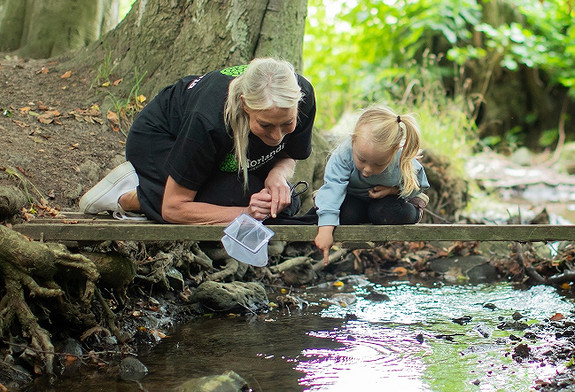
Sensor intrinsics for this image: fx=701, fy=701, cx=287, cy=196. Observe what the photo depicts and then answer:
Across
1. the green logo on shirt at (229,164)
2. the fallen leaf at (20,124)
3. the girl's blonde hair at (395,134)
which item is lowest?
the green logo on shirt at (229,164)

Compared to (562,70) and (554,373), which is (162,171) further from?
(562,70)

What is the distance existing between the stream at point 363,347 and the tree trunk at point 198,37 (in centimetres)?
228

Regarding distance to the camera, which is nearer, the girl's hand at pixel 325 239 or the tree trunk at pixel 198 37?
the girl's hand at pixel 325 239

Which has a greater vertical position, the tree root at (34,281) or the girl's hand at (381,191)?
the girl's hand at (381,191)

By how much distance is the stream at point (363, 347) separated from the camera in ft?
11.4

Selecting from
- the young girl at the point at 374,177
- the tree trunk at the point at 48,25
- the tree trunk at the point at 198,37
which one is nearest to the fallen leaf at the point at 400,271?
the tree trunk at the point at 198,37

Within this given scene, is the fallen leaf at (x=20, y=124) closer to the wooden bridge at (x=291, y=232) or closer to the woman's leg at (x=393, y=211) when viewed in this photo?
the wooden bridge at (x=291, y=232)

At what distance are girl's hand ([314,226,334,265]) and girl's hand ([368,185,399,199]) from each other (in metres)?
0.60

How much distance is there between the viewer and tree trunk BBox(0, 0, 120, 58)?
7.70 m

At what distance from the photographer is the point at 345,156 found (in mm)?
4191

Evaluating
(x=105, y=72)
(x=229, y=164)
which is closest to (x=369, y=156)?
(x=229, y=164)

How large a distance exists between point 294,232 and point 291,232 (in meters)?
0.02

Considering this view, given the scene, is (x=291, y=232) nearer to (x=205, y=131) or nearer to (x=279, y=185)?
(x=279, y=185)

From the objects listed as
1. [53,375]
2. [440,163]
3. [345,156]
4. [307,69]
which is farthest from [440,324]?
[307,69]
